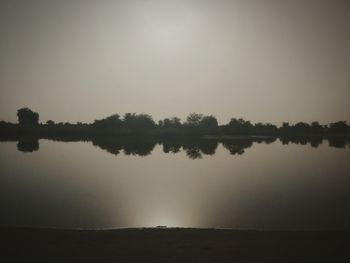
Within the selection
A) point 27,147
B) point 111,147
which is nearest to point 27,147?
point 27,147

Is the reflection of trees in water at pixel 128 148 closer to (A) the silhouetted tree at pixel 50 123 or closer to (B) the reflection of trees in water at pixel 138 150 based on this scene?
(B) the reflection of trees in water at pixel 138 150

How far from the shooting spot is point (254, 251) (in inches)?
464

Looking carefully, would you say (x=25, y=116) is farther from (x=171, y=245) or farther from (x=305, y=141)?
(x=171, y=245)

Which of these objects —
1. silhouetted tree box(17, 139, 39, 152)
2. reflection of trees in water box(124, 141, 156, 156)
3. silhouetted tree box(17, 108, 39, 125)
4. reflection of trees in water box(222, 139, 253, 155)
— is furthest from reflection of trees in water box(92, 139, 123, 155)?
silhouetted tree box(17, 108, 39, 125)

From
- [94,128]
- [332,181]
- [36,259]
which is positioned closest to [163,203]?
[36,259]

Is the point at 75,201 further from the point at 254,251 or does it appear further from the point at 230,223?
the point at 254,251

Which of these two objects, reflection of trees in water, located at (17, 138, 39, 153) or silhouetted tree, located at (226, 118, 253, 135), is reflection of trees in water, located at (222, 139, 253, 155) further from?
silhouetted tree, located at (226, 118, 253, 135)

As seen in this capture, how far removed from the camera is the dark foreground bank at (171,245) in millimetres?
11078

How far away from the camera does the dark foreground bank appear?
36.3 ft

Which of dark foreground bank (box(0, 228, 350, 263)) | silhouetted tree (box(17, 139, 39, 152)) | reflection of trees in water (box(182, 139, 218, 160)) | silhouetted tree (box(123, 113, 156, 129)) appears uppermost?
silhouetted tree (box(123, 113, 156, 129))

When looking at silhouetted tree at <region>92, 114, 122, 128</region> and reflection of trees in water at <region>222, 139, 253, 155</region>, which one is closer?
reflection of trees in water at <region>222, 139, 253, 155</region>

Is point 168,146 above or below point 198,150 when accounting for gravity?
Answer: above

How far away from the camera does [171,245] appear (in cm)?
1213

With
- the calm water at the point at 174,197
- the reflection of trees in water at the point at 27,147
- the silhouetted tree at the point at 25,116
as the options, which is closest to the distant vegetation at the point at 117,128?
the silhouetted tree at the point at 25,116
